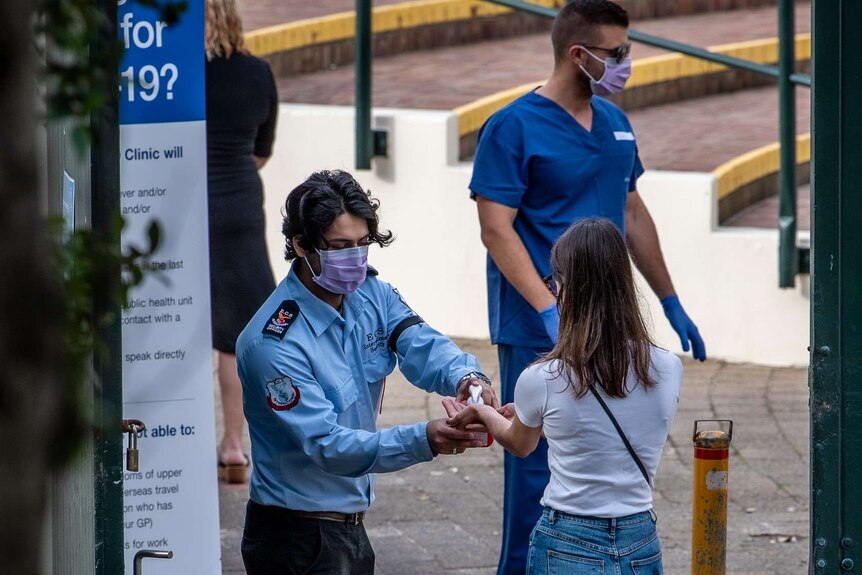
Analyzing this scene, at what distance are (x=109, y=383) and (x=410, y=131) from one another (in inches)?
226

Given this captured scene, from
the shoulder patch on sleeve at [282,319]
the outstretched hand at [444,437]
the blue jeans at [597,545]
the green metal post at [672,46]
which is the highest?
the green metal post at [672,46]

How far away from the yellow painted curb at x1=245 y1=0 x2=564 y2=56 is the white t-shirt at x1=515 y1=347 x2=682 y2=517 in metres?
7.51

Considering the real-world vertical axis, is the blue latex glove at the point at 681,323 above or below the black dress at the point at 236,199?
below

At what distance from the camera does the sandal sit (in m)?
5.97

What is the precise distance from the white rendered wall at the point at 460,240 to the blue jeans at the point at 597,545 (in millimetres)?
4772

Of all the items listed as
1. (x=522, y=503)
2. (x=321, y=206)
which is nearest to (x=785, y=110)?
(x=522, y=503)

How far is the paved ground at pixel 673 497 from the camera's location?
5273mm

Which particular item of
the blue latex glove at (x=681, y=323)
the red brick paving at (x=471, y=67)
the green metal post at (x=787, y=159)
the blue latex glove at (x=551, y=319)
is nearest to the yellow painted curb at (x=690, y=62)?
the red brick paving at (x=471, y=67)

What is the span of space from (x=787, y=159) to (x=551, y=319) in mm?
4365

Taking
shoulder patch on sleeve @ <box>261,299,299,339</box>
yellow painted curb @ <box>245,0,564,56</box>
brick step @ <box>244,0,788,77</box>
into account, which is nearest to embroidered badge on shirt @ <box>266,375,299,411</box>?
shoulder patch on sleeve @ <box>261,299,299,339</box>

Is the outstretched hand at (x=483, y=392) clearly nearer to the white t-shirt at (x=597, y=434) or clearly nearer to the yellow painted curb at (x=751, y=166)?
the white t-shirt at (x=597, y=434)

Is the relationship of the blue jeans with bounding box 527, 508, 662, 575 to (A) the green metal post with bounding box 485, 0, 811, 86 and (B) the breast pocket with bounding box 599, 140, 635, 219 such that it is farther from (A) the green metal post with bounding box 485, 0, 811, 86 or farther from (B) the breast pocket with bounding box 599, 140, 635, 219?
(A) the green metal post with bounding box 485, 0, 811, 86

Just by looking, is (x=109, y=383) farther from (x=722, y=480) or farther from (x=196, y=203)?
(x=722, y=480)

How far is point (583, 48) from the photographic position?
15.2 ft
